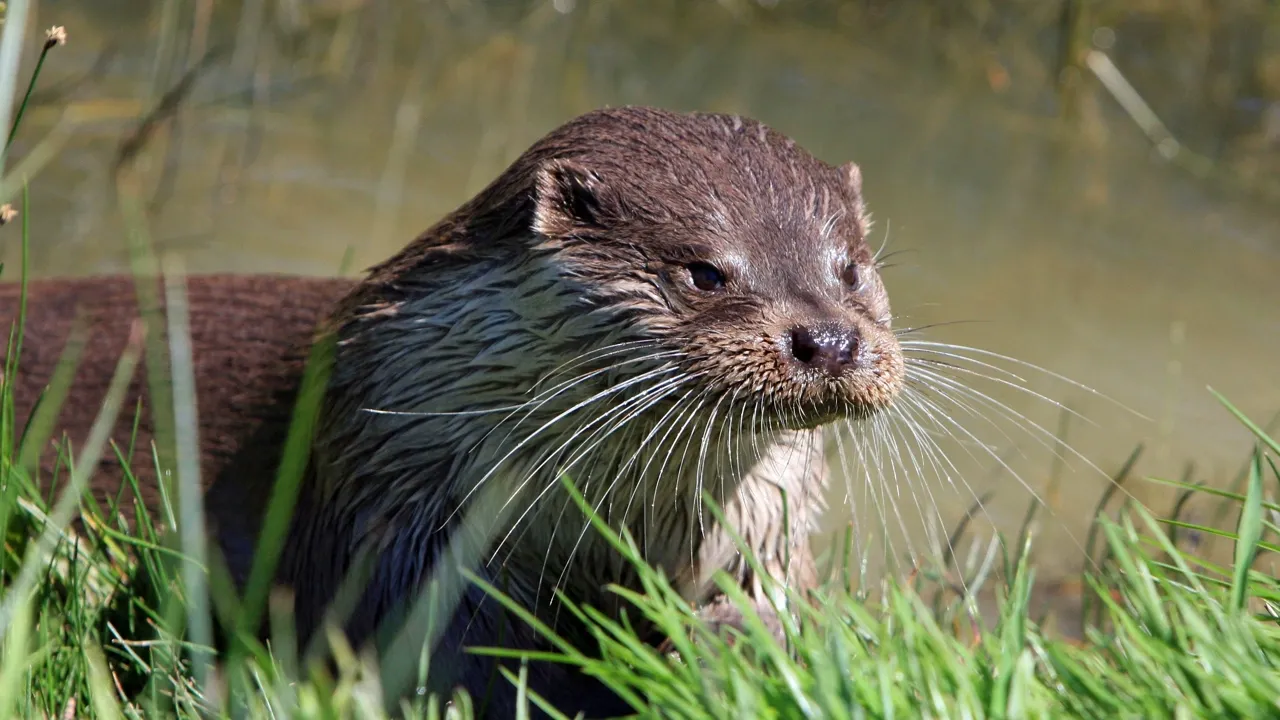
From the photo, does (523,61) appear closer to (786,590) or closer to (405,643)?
(405,643)

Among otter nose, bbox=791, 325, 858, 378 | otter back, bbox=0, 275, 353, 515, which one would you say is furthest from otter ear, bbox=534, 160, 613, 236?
otter back, bbox=0, 275, 353, 515

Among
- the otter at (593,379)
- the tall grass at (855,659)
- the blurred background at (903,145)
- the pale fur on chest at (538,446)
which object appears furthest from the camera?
the blurred background at (903,145)

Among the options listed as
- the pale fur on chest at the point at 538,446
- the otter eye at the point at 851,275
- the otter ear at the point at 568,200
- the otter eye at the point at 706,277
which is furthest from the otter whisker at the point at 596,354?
the otter eye at the point at 851,275

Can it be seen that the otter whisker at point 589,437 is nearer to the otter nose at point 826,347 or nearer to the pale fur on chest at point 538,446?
the pale fur on chest at point 538,446

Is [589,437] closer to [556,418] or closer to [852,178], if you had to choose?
[556,418]

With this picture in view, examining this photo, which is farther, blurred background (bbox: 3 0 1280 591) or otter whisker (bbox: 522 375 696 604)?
blurred background (bbox: 3 0 1280 591)

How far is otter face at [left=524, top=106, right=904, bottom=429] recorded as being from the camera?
2.17m

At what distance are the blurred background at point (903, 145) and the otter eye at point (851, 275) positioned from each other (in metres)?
1.90

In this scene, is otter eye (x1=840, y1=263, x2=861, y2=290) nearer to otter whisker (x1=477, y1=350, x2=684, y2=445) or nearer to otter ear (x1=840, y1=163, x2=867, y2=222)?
otter ear (x1=840, y1=163, x2=867, y2=222)

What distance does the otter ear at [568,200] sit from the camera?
243 centimetres

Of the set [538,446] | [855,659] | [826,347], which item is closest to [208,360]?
[538,446]

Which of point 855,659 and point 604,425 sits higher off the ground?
point 604,425

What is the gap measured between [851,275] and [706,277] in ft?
0.84

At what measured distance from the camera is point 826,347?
2.14 meters
